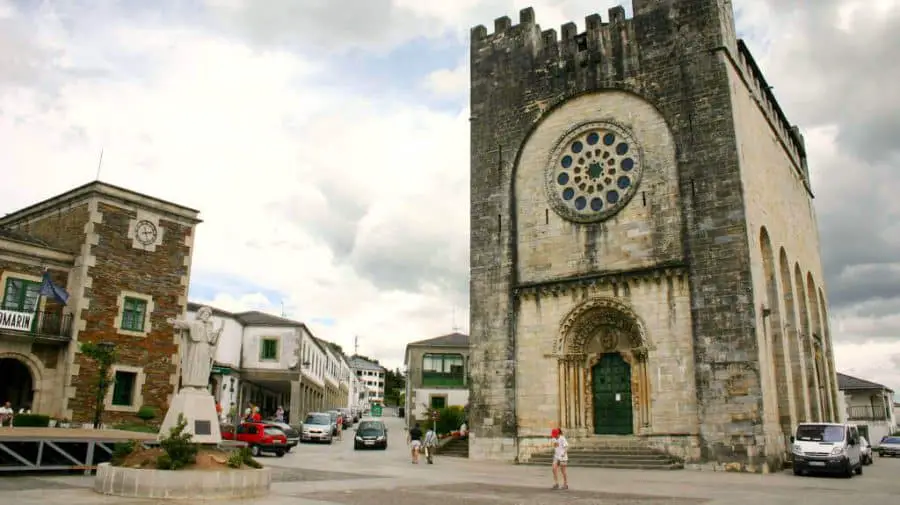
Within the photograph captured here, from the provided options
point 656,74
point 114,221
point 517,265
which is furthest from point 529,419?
point 114,221

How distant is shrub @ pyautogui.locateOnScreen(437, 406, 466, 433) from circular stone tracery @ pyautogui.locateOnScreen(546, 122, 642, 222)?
1759cm

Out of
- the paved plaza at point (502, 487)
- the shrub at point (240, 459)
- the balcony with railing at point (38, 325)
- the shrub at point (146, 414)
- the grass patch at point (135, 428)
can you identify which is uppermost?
the balcony with railing at point (38, 325)

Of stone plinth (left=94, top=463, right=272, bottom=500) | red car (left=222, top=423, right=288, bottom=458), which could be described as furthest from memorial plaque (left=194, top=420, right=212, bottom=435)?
red car (left=222, top=423, right=288, bottom=458)

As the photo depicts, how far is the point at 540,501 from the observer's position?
1230cm

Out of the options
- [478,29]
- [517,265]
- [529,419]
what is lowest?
[529,419]

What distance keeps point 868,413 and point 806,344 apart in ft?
90.1

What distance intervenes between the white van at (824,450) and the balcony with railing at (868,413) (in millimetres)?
34689

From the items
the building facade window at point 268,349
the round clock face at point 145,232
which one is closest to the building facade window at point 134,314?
the round clock face at point 145,232

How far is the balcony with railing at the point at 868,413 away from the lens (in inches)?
1932

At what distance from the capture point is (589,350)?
23375mm

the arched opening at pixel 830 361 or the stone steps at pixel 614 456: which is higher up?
the arched opening at pixel 830 361

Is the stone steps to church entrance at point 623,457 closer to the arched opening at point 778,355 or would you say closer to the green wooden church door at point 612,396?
the green wooden church door at point 612,396

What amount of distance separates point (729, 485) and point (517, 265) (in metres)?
11.3

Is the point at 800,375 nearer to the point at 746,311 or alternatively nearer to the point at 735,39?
the point at 746,311
